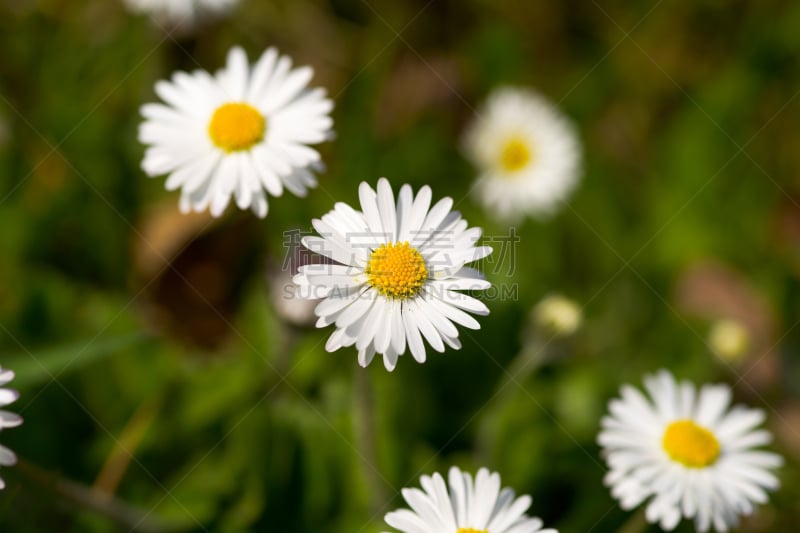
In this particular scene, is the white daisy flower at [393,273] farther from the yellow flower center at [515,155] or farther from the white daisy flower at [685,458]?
the yellow flower center at [515,155]

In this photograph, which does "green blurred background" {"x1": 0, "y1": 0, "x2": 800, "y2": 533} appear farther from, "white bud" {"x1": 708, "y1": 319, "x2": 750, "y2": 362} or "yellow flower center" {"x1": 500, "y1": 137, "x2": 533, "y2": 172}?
"yellow flower center" {"x1": 500, "y1": 137, "x2": 533, "y2": 172}

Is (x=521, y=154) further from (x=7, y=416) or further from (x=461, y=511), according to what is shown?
(x=7, y=416)

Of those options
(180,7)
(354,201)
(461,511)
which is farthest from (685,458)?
(180,7)

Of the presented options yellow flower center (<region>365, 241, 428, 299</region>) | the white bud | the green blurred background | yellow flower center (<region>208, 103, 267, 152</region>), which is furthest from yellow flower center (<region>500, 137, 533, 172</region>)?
yellow flower center (<region>365, 241, 428, 299</region>)

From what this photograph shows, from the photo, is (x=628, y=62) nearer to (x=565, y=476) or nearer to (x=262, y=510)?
(x=565, y=476)

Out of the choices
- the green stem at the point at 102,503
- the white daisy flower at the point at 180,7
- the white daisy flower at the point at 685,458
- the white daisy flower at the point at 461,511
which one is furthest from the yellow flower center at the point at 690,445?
the white daisy flower at the point at 180,7

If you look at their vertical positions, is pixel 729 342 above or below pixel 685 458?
above
